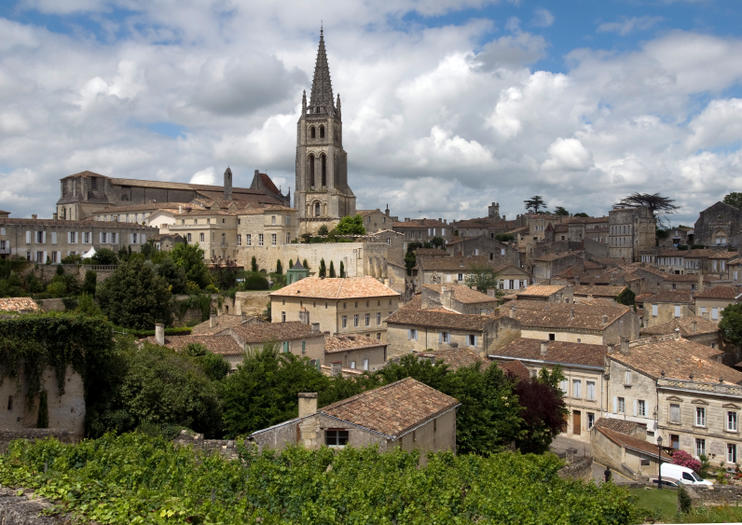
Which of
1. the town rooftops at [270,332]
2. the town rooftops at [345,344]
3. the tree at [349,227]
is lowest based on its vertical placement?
the town rooftops at [345,344]

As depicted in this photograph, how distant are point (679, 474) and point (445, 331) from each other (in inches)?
668

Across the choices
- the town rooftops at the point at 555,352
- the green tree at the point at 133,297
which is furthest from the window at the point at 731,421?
the green tree at the point at 133,297

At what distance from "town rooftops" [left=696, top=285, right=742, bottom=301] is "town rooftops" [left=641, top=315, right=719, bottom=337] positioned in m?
4.73

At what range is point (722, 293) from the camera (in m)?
55.2

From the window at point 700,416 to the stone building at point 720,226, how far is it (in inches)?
2574

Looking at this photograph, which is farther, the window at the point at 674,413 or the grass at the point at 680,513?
the window at the point at 674,413

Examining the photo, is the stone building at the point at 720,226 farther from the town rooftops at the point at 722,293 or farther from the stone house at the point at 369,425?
the stone house at the point at 369,425

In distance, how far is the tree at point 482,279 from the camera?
6612 cm

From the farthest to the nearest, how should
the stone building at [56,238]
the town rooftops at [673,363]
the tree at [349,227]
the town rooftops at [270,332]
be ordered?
the tree at [349,227]
the stone building at [56,238]
the town rooftops at [270,332]
the town rooftops at [673,363]

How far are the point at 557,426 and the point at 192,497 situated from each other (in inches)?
780

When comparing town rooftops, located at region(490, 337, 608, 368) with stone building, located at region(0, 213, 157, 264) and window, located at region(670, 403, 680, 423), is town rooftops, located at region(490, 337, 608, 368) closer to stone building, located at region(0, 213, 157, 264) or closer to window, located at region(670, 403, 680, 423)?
window, located at region(670, 403, 680, 423)

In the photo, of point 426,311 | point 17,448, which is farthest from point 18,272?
point 17,448

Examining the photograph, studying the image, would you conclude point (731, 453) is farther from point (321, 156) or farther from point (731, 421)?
point (321, 156)

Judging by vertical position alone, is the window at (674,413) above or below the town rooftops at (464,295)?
below
